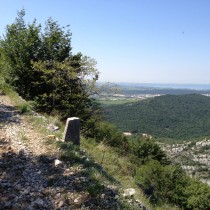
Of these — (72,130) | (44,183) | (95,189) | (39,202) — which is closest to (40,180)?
(44,183)

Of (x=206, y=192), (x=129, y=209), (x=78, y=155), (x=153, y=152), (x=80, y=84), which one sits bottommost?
(x=206, y=192)

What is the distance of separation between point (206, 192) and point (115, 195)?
4201 cm

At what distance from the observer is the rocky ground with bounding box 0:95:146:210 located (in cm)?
609

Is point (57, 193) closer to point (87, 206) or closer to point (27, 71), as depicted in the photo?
point (87, 206)

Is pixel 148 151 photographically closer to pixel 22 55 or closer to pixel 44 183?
pixel 22 55

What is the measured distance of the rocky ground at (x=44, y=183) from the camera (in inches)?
240

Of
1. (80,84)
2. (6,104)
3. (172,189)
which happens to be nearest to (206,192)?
(172,189)

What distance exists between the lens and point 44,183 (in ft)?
22.4

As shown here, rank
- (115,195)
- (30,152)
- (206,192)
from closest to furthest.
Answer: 1. (115,195)
2. (30,152)
3. (206,192)

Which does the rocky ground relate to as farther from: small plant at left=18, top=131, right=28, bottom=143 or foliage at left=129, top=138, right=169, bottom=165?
foliage at left=129, top=138, right=169, bottom=165

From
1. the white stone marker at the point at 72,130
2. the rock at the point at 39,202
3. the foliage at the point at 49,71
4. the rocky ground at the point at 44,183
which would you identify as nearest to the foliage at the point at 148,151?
the foliage at the point at 49,71

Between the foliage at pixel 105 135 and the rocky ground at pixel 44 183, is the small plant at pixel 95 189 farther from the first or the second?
the foliage at pixel 105 135

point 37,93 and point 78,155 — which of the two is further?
point 37,93

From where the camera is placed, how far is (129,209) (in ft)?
21.0
